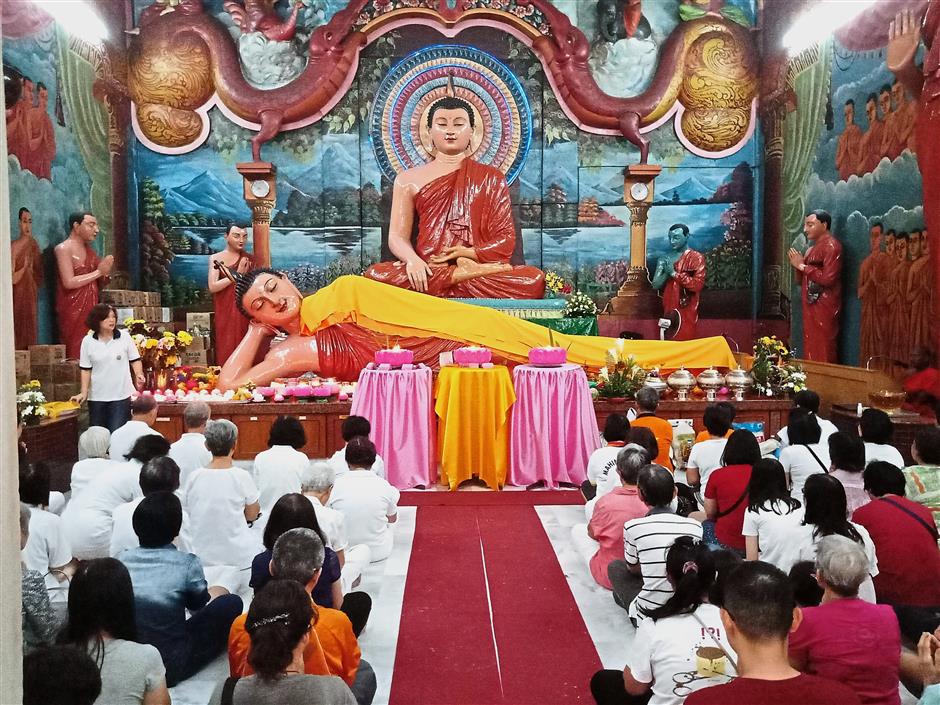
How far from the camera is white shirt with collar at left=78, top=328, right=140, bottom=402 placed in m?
5.42

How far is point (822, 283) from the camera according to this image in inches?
335

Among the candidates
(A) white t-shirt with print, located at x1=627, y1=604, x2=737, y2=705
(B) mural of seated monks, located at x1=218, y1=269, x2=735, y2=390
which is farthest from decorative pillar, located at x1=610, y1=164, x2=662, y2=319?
(A) white t-shirt with print, located at x1=627, y1=604, x2=737, y2=705

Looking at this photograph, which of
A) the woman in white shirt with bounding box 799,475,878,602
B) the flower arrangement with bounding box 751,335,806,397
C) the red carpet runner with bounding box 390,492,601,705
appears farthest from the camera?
the flower arrangement with bounding box 751,335,806,397

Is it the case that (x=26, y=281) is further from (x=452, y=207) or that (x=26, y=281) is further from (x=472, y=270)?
(x=452, y=207)

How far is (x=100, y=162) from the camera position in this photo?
958cm

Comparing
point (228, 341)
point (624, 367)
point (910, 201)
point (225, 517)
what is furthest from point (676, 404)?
point (228, 341)

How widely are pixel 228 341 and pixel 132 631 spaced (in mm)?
8165

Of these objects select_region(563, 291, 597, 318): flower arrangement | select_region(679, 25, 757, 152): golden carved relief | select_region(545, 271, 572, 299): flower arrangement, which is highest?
select_region(679, 25, 757, 152): golden carved relief

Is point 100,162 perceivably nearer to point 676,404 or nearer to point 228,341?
point 228,341

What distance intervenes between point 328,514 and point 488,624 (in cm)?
87

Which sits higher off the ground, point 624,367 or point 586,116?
point 586,116

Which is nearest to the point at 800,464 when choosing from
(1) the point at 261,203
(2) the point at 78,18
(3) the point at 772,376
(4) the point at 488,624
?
(4) the point at 488,624

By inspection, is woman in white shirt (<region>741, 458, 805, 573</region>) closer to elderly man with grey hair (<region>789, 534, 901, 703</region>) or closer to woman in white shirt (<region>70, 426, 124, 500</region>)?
elderly man with grey hair (<region>789, 534, 901, 703</region>)

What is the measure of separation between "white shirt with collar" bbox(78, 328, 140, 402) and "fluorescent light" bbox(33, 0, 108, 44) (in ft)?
16.0
